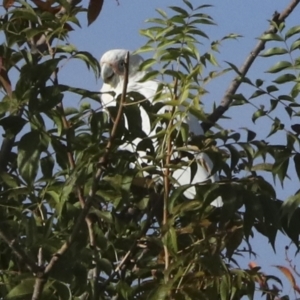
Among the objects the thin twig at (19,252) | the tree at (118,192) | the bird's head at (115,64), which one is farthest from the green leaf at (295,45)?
the bird's head at (115,64)

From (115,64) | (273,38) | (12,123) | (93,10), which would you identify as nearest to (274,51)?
(273,38)

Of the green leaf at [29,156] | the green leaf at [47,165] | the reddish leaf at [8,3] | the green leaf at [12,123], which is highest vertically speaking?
the reddish leaf at [8,3]

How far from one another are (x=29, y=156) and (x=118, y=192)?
273mm

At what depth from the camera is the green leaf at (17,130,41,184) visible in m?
1.39

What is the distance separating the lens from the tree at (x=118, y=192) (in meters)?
1.46

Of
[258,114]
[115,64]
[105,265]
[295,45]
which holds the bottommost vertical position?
[105,265]

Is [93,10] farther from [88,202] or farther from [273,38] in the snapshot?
[273,38]

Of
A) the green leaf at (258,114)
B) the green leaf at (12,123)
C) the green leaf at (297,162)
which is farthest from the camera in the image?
the green leaf at (258,114)

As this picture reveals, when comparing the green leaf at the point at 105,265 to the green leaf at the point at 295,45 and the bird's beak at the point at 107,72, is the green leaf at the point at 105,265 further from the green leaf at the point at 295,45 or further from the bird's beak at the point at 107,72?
the bird's beak at the point at 107,72

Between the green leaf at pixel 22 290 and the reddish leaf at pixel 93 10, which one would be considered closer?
the green leaf at pixel 22 290

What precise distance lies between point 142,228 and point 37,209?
201 mm

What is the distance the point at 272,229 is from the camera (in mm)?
1578

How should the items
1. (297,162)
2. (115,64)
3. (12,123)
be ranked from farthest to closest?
(115,64) < (297,162) < (12,123)

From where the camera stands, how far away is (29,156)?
4.63ft
